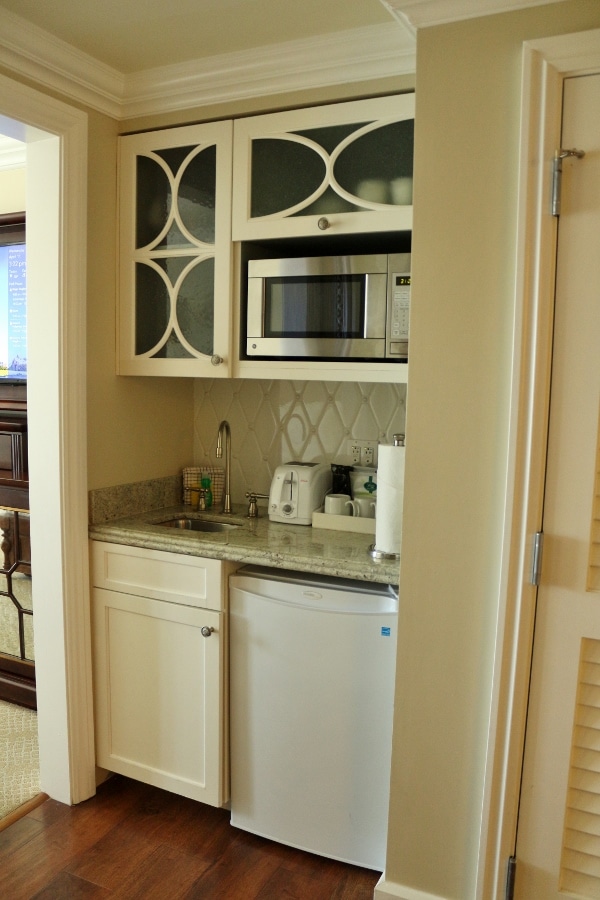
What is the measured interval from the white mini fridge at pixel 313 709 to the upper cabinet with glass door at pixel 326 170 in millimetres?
1051

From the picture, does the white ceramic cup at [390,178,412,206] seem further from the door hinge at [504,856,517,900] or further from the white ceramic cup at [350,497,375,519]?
the door hinge at [504,856,517,900]

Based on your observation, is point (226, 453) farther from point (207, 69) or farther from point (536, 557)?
point (536, 557)

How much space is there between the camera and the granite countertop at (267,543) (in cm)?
195

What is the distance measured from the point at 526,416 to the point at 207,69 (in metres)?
1.49

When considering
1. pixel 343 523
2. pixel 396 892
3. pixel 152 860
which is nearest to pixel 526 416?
pixel 343 523

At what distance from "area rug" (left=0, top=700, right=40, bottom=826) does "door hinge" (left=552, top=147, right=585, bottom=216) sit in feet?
7.94

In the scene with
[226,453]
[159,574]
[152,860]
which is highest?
[226,453]

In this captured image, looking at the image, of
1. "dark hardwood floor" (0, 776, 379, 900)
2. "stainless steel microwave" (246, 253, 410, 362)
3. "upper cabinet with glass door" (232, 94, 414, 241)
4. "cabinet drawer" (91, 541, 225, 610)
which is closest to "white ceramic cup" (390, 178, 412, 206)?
"upper cabinet with glass door" (232, 94, 414, 241)

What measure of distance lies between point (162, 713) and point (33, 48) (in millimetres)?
2049

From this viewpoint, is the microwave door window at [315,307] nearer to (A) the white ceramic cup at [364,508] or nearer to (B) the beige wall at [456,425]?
(B) the beige wall at [456,425]

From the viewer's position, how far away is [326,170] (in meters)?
2.08

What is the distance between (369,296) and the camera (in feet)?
6.79

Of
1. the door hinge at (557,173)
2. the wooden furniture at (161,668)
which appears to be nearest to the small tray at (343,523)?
the wooden furniture at (161,668)

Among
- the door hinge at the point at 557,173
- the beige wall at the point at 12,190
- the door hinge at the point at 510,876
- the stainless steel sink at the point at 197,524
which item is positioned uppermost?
the beige wall at the point at 12,190
